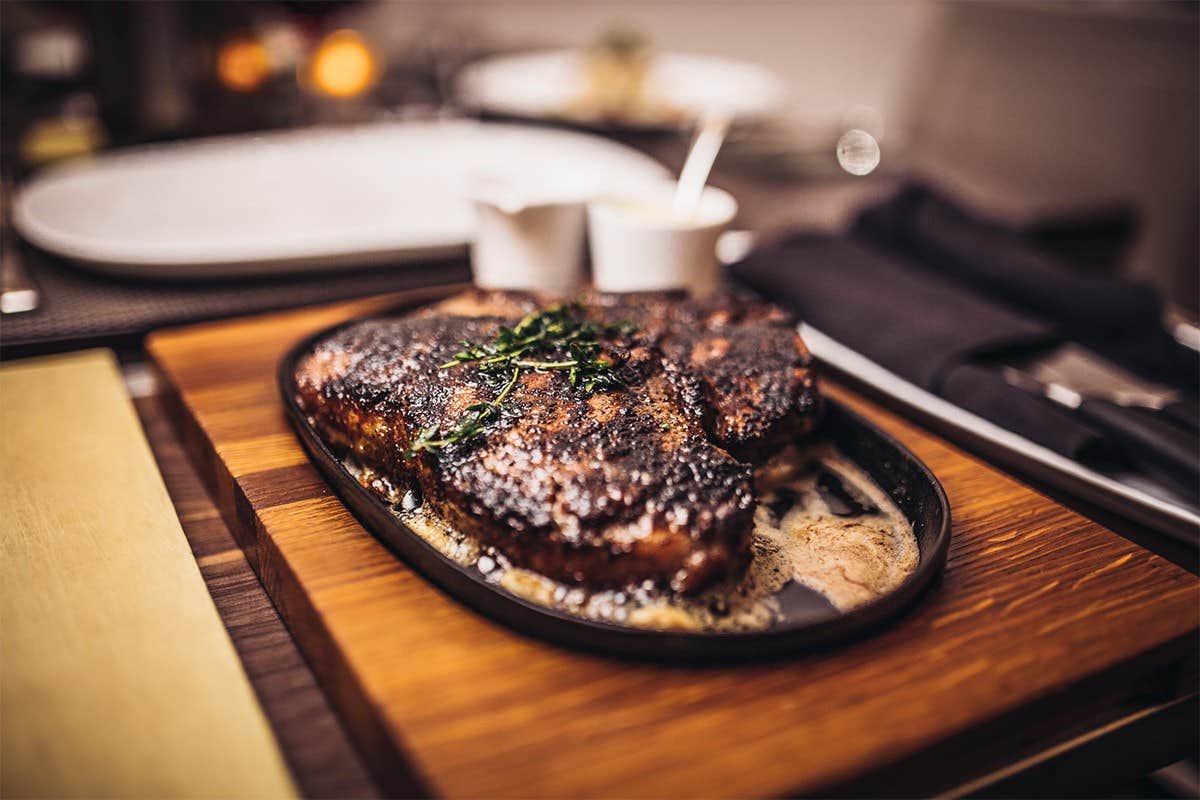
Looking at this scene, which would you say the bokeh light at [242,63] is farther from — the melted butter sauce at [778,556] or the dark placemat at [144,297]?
the melted butter sauce at [778,556]

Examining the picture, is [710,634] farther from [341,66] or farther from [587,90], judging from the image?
[587,90]

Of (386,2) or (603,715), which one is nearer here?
(603,715)

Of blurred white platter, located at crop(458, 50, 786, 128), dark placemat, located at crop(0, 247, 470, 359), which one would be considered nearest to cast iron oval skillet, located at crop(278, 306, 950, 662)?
dark placemat, located at crop(0, 247, 470, 359)

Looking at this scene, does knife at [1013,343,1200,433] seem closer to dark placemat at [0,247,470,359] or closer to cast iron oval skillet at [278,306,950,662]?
cast iron oval skillet at [278,306,950,662]

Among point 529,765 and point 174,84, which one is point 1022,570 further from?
point 174,84

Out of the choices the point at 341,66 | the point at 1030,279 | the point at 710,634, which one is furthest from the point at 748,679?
the point at 341,66

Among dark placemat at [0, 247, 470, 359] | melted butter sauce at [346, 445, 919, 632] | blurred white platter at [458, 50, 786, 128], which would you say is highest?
blurred white platter at [458, 50, 786, 128]

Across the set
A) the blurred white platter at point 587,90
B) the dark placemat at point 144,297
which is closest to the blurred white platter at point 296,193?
the dark placemat at point 144,297

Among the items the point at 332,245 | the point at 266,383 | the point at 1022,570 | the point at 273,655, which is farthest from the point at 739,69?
the point at 273,655
